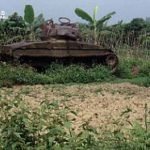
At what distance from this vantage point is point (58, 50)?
1539cm

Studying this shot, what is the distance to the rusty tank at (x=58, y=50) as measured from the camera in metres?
15.0

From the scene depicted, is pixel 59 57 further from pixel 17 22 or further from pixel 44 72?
pixel 17 22

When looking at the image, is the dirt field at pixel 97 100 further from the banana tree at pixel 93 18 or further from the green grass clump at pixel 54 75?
the banana tree at pixel 93 18

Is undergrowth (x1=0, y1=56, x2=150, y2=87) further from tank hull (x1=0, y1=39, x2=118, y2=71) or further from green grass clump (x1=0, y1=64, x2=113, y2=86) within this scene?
tank hull (x1=0, y1=39, x2=118, y2=71)

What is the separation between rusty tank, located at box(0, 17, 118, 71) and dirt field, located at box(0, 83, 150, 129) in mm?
2661

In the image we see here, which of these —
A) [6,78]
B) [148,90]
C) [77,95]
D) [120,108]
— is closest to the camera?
[120,108]

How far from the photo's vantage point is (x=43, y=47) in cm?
1517

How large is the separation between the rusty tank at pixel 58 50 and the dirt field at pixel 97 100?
2.66 metres

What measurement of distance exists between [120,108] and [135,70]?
7.72 m

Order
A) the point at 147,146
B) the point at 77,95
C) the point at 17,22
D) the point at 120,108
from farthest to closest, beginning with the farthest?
the point at 17,22
the point at 77,95
the point at 120,108
the point at 147,146

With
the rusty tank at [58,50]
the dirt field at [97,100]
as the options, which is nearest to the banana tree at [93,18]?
the rusty tank at [58,50]

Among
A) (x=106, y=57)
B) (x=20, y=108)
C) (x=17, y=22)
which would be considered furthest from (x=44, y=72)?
(x=20, y=108)

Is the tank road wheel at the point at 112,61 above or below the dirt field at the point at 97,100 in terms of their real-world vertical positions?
above

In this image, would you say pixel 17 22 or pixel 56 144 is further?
pixel 17 22
